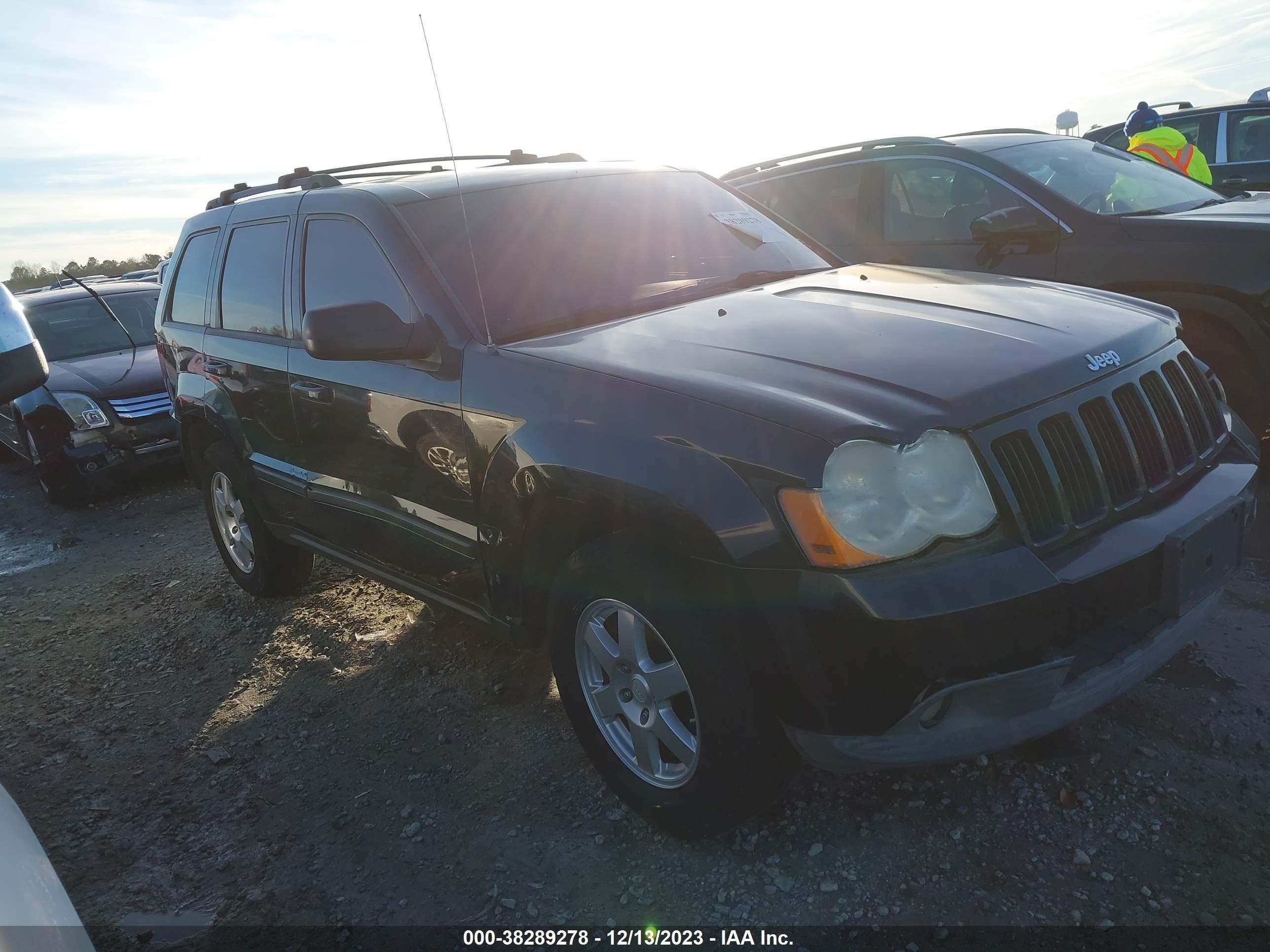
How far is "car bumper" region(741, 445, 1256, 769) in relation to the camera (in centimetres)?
203

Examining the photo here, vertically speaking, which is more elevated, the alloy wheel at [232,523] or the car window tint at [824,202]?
the car window tint at [824,202]

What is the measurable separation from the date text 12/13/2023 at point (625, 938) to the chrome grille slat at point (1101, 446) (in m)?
1.14

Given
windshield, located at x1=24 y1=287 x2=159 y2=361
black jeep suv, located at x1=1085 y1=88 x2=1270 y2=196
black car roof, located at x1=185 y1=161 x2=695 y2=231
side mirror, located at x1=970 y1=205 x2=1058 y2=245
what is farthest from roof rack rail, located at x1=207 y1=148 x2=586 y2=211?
black jeep suv, located at x1=1085 y1=88 x2=1270 y2=196

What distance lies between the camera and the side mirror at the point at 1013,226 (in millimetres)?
4789

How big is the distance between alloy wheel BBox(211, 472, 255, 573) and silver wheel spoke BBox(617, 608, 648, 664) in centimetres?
281

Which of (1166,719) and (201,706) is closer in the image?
(1166,719)

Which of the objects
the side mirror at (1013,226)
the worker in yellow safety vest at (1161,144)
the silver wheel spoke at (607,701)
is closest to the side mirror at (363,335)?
the silver wheel spoke at (607,701)

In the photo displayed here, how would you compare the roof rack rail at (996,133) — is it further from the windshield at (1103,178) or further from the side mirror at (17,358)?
the side mirror at (17,358)

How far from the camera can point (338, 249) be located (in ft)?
11.5

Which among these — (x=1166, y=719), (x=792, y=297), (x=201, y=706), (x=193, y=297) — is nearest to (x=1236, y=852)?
(x=1166, y=719)

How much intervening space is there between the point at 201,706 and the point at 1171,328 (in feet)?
12.3

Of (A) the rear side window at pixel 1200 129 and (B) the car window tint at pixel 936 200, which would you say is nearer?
(B) the car window tint at pixel 936 200

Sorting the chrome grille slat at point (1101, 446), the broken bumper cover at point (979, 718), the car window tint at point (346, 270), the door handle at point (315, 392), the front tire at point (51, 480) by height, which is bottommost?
the front tire at point (51, 480)

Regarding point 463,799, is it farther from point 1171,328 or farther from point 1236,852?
point 1171,328
